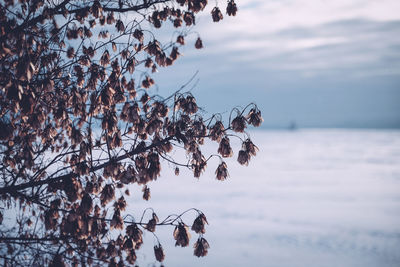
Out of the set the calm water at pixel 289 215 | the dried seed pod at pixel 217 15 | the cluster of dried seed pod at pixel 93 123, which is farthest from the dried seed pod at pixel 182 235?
the calm water at pixel 289 215

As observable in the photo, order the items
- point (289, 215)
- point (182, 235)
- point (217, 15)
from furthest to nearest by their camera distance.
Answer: point (289, 215) → point (217, 15) → point (182, 235)

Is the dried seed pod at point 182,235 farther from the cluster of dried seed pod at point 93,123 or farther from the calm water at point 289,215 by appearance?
the calm water at point 289,215

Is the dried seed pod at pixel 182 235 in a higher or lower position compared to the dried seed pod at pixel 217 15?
lower

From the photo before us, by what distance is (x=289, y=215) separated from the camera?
25094mm

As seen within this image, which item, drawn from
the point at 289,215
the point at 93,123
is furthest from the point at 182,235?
the point at 289,215

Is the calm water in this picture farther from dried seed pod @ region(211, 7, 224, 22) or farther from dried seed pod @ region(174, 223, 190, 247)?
dried seed pod @ region(211, 7, 224, 22)

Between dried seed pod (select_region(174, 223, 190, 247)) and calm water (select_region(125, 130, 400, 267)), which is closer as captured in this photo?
dried seed pod (select_region(174, 223, 190, 247))

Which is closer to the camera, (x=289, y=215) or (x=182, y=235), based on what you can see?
(x=182, y=235)

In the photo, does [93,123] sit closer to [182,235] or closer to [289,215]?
[182,235]

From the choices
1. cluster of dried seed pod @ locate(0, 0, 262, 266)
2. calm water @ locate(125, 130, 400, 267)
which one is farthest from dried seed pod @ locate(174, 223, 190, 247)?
calm water @ locate(125, 130, 400, 267)

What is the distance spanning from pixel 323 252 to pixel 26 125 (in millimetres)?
17562

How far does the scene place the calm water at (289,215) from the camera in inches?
689

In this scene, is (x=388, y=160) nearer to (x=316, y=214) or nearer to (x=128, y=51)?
(x=316, y=214)

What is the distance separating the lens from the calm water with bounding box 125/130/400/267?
1750 centimetres
